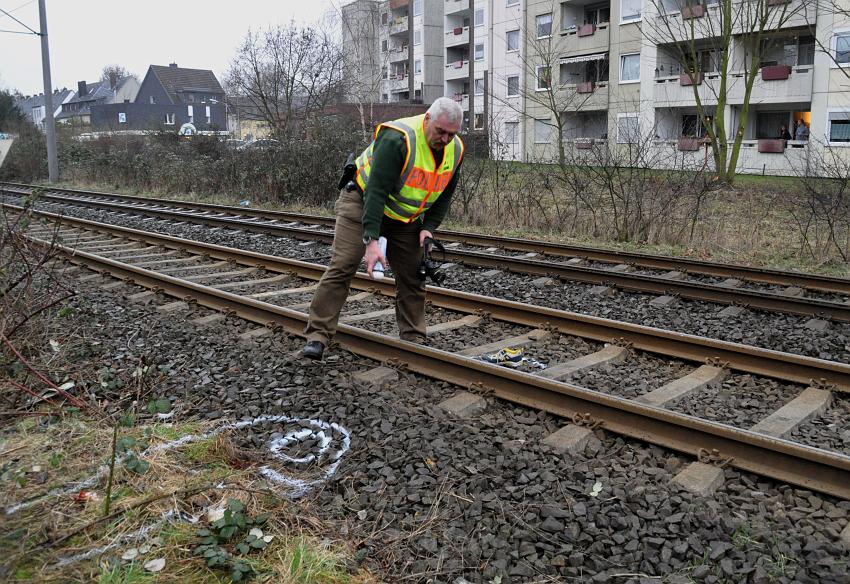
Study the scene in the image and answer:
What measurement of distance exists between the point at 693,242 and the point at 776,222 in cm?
402

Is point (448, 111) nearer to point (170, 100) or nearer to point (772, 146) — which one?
point (772, 146)

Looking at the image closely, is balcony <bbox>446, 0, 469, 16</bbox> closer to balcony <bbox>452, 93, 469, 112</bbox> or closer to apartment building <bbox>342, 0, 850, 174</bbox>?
apartment building <bbox>342, 0, 850, 174</bbox>

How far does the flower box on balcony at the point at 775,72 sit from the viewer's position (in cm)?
3189

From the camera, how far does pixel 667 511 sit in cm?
350

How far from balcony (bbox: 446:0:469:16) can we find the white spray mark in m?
56.8

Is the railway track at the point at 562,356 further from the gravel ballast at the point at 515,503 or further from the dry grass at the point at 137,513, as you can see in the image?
the dry grass at the point at 137,513

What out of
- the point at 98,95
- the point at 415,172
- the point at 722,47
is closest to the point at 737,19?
the point at 722,47

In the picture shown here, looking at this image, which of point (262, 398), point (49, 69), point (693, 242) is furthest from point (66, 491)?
point (49, 69)

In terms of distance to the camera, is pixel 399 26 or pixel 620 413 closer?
pixel 620 413

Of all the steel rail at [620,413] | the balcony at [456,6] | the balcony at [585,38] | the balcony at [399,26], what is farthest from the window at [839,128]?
the balcony at [399,26]

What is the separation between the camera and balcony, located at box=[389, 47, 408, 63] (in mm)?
65812

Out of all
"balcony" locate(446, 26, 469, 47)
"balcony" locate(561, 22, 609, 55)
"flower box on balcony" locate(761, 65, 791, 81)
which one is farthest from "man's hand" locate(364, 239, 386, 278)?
"balcony" locate(446, 26, 469, 47)

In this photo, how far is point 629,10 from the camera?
38656 mm

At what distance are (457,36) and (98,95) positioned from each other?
58887mm
